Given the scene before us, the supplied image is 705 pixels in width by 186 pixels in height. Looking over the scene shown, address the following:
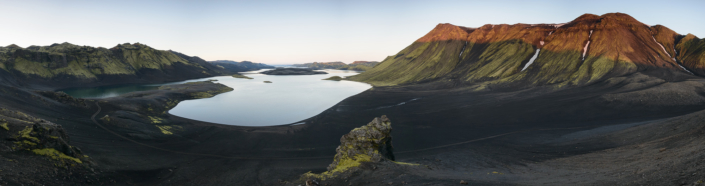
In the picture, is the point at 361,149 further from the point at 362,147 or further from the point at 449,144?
the point at 449,144

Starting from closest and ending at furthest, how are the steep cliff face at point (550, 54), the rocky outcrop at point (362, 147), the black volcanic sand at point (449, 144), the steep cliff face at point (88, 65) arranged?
the black volcanic sand at point (449, 144) → the rocky outcrop at point (362, 147) → the steep cliff face at point (550, 54) → the steep cliff face at point (88, 65)

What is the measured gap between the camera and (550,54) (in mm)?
85625

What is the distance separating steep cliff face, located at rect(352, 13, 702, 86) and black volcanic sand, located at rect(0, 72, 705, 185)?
19.2 meters

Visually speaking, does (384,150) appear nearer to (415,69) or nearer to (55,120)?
(55,120)

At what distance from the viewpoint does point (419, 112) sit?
161ft

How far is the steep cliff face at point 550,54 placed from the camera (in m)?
67.7

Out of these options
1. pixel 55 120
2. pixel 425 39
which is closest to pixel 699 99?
pixel 55 120

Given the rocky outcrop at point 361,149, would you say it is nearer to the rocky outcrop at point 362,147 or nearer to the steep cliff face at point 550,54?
the rocky outcrop at point 362,147

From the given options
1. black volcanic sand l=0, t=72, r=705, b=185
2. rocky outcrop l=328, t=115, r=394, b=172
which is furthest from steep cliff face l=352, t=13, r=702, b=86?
rocky outcrop l=328, t=115, r=394, b=172

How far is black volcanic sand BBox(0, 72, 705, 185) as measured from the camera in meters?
15.7

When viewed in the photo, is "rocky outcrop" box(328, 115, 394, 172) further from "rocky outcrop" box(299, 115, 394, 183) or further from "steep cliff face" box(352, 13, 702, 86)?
"steep cliff face" box(352, 13, 702, 86)

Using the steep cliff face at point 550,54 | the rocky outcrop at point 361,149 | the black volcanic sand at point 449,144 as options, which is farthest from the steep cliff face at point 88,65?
the rocky outcrop at point 361,149

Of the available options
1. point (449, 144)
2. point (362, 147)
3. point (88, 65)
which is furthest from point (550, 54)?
point (88, 65)

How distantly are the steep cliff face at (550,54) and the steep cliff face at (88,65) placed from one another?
12013 centimetres
